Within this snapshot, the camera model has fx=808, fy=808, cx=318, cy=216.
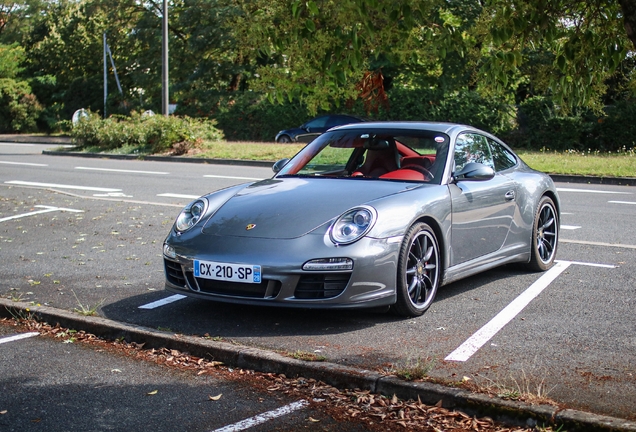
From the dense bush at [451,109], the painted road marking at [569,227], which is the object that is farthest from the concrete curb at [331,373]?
the dense bush at [451,109]

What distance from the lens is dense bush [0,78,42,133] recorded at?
161 feet

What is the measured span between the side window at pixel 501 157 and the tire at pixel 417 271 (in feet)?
5.35

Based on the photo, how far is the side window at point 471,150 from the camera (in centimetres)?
685

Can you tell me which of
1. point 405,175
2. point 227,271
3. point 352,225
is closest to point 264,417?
point 227,271

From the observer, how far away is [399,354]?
499 centimetres

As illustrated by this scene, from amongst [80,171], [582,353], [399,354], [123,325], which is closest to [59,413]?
[123,325]

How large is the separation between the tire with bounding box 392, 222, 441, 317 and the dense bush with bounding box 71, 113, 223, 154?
21.1 metres

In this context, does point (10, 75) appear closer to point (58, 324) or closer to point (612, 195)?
point (612, 195)

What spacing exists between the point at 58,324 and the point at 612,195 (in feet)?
38.5

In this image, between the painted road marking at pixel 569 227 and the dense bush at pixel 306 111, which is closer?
the painted road marking at pixel 569 227

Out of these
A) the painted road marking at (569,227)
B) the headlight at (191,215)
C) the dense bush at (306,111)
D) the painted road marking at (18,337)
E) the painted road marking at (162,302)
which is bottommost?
the painted road marking at (18,337)

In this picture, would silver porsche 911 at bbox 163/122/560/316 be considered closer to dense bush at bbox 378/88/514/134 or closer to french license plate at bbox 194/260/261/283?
french license plate at bbox 194/260/261/283

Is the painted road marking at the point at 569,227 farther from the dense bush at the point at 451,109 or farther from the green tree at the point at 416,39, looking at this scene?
the dense bush at the point at 451,109

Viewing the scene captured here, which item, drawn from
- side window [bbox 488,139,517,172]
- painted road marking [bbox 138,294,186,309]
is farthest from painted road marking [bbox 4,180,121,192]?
side window [bbox 488,139,517,172]
